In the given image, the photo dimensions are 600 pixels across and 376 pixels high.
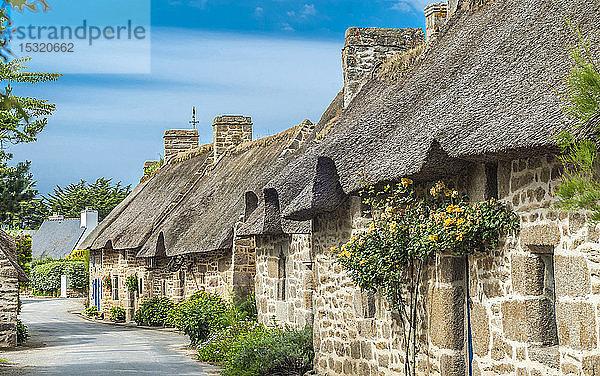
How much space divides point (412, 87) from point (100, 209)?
6088 centimetres

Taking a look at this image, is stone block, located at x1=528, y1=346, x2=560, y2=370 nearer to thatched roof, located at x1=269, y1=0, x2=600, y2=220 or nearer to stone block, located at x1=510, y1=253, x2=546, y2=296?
stone block, located at x1=510, y1=253, x2=546, y2=296

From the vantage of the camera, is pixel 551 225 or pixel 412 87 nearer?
pixel 551 225

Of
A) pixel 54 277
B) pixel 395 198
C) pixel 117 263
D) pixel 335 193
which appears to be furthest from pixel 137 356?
pixel 54 277

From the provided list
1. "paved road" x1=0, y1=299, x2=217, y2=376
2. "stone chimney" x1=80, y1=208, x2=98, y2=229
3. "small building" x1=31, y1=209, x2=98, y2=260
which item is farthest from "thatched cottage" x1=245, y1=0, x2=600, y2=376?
"small building" x1=31, y1=209, x2=98, y2=260

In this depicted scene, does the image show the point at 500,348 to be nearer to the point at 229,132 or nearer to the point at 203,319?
the point at 203,319

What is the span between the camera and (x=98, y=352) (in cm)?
1888

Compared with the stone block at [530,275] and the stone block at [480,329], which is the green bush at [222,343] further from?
the stone block at [530,275]

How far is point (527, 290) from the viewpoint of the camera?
25.0ft

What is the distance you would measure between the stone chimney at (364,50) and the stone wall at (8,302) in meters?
10.9

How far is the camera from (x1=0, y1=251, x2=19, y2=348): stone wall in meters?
21.0

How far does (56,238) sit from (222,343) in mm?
49215

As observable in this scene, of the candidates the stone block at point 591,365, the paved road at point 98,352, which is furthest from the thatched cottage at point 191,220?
the stone block at point 591,365

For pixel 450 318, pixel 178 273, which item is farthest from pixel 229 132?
pixel 450 318

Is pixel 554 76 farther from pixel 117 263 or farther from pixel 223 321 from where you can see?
pixel 117 263
